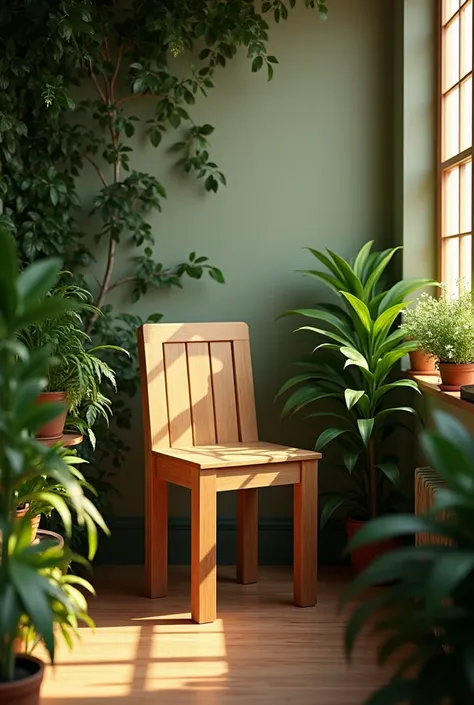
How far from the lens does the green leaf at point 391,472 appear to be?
3.90 m

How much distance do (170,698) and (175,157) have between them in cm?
244

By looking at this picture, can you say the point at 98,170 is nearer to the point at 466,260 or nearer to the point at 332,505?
the point at 466,260

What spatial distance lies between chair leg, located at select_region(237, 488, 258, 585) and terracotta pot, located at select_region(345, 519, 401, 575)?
40cm

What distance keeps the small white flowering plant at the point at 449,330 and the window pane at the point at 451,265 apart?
0.42 meters

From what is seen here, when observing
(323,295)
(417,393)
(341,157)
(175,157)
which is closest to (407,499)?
(417,393)

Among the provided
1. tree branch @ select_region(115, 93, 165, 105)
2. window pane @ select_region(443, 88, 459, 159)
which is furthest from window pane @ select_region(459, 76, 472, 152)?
tree branch @ select_region(115, 93, 165, 105)

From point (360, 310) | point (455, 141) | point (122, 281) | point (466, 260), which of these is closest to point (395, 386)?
point (360, 310)

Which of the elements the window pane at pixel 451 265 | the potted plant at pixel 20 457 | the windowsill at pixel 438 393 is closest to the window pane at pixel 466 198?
the window pane at pixel 451 265

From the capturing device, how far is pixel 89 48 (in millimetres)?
4051

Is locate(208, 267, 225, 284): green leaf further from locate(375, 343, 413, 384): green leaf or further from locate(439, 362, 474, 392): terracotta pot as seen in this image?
locate(439, 362, 474, 392): terracotta pot

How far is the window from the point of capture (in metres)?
3.81

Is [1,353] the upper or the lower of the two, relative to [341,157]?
lower

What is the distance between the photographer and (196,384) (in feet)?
13.2

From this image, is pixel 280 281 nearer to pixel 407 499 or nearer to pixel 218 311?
pixel 218 311
